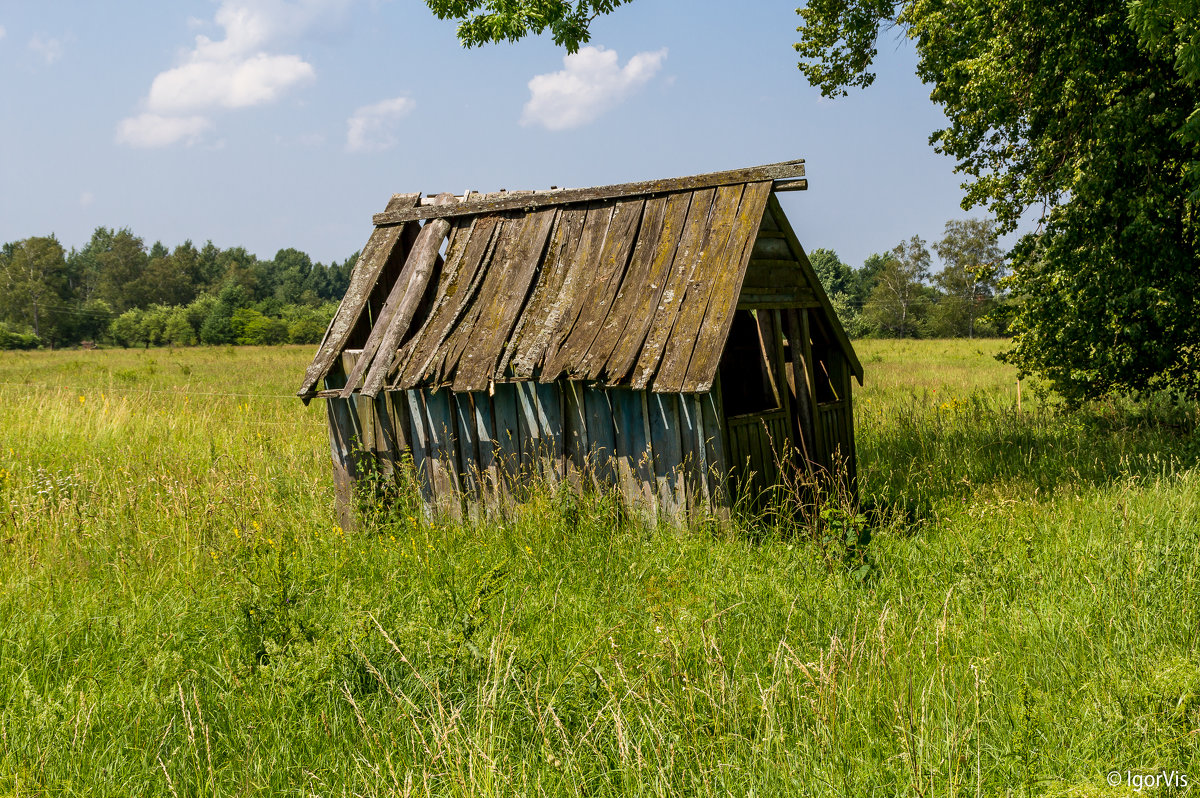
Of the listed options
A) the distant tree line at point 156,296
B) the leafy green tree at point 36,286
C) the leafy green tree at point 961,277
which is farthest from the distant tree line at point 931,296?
the leafy green tree at point 36,286

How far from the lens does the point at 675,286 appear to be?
653 cm

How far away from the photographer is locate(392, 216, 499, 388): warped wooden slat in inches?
288

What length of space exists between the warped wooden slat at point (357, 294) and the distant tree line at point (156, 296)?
159 feet

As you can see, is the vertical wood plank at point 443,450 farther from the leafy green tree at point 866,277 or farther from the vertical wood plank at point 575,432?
the leafy green tree at point 866,277

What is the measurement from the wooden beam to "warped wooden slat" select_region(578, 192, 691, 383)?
130 mm

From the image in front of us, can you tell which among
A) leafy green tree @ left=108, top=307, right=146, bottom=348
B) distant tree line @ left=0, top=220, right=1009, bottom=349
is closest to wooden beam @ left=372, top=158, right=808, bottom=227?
distant tree line @ left=0, top=220, right=1009, bottom=349

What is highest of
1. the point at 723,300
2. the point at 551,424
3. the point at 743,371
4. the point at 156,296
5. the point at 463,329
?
the point at 156,296

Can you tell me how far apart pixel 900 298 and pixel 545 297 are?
213ft

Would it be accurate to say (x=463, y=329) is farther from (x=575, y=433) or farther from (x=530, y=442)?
(x=575, y=433)

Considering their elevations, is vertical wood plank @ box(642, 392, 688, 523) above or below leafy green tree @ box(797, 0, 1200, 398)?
below

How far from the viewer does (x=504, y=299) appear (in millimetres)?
7402

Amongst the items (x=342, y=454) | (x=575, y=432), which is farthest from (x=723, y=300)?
(x=342, y=454)

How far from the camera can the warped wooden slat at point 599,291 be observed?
6574mm

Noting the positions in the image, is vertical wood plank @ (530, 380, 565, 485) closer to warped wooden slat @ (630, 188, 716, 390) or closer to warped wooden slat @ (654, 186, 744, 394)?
warped wooden slat @ (630, 188, 716, 390)
